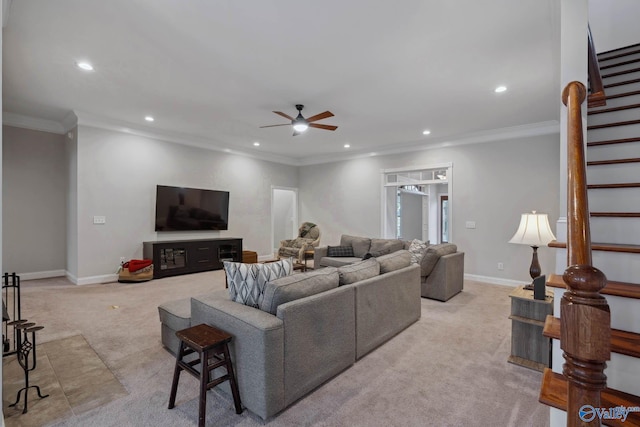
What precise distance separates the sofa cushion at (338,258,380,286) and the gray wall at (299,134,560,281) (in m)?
3.66

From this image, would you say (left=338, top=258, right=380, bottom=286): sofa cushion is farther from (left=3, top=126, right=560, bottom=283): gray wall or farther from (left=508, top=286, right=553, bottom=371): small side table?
(left=3, top=126, right=560, bottom=283): gray wall

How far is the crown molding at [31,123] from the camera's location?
5.00m

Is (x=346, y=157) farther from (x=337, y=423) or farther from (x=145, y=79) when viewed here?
(x=337, y=423)

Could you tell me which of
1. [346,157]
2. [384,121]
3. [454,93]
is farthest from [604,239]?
[346,157]

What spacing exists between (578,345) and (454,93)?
3.89 metres

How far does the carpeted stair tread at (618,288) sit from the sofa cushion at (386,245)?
3.91 meters

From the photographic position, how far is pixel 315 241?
7047 millimetres

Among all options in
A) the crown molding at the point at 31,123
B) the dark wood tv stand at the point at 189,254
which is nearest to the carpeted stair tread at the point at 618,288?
the dark wood tv stand at the point at 189,254

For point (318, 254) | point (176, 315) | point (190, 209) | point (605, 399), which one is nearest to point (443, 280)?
point (318, 254)

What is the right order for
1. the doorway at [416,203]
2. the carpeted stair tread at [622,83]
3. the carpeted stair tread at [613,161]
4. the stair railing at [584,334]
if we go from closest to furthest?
the stair railing at [584,334], the carpeted stair tread at [613,161], the carpeted stair tread at [622,83], the doorway at [416,203]

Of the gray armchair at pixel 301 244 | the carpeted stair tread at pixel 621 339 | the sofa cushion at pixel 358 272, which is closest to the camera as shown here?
the carpeted stair tread at pixel 621 339

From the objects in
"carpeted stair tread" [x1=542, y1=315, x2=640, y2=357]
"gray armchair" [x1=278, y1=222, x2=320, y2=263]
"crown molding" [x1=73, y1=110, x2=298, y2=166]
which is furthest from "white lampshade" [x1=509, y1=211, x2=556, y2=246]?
"crown molding" [x1=73, y1=110, x2=298, y2=166]

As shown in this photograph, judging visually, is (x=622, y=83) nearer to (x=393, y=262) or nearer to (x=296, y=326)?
(x=393, y=262)

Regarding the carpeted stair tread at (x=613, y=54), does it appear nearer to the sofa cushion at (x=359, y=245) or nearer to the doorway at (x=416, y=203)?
the doorway at (x=416, y=203)
